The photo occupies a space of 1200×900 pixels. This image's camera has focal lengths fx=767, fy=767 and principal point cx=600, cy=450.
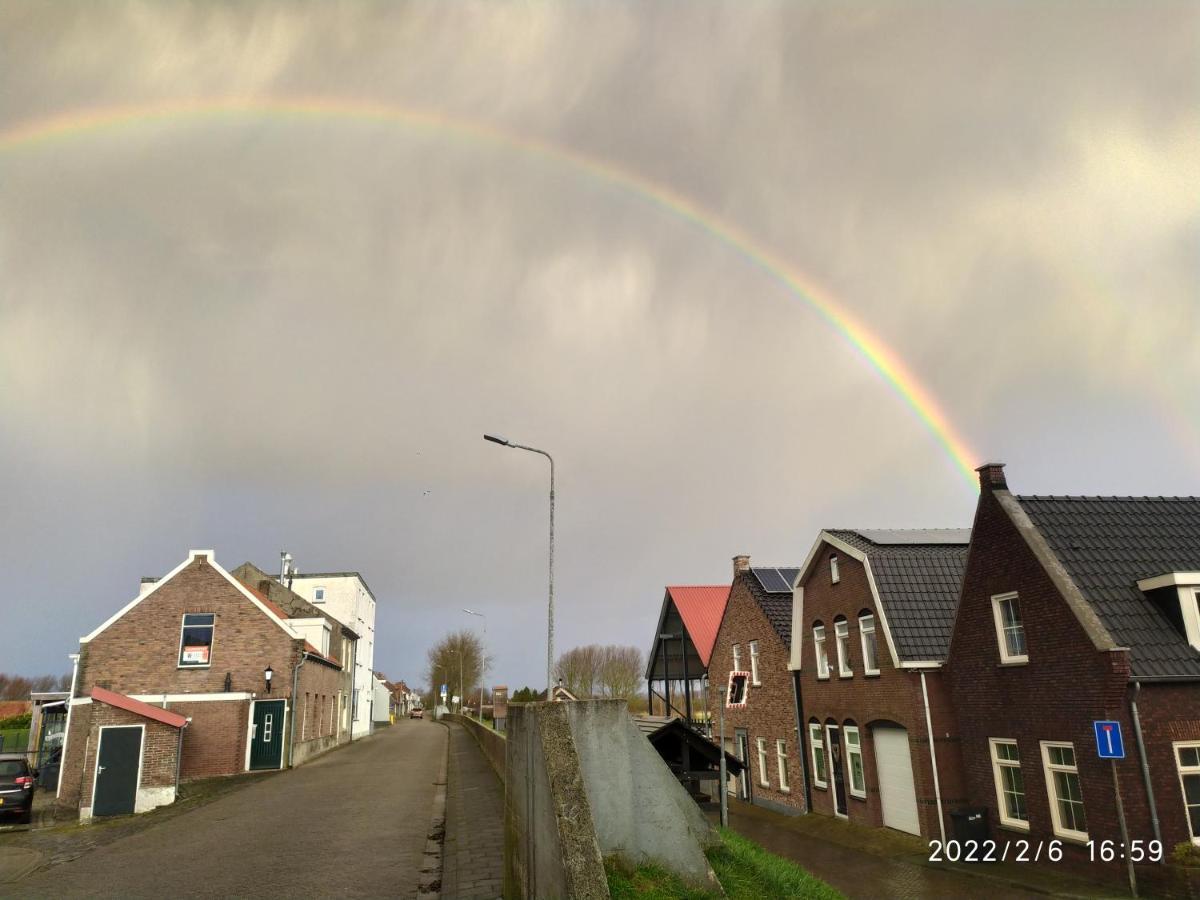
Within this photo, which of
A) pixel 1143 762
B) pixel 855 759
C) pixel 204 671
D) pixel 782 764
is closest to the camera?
pixel 1143 762

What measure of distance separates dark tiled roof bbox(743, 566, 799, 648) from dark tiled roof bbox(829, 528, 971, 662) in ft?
20.7

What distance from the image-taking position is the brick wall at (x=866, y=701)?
69.6 feet

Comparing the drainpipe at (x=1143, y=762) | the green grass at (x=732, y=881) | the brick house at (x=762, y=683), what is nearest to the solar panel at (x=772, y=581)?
the brick house at (x=762, y=683)

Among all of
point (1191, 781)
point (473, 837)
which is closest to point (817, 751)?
point (1191, 781)

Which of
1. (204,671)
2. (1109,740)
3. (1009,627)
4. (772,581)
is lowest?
(1109,740)

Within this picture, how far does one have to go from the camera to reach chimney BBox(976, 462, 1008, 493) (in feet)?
66.2

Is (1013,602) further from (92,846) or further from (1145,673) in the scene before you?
(92,846)

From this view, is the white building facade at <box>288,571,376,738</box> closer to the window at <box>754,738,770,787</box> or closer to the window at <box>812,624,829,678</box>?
the window at <box>754,738,770,787</box>

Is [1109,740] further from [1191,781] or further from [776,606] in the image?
[776,606]

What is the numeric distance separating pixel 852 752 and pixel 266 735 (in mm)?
23124

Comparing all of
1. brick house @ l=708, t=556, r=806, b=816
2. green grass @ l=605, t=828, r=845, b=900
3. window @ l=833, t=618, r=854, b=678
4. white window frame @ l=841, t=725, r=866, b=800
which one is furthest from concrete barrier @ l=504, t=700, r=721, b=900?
brick house @ l=708, t=556, r=806, b=816

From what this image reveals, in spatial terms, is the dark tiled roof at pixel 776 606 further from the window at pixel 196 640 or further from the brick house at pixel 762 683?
the window at pixel 196 640

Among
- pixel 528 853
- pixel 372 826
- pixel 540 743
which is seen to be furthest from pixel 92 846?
pixel 540 743

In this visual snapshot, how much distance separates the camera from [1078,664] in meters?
16.6
